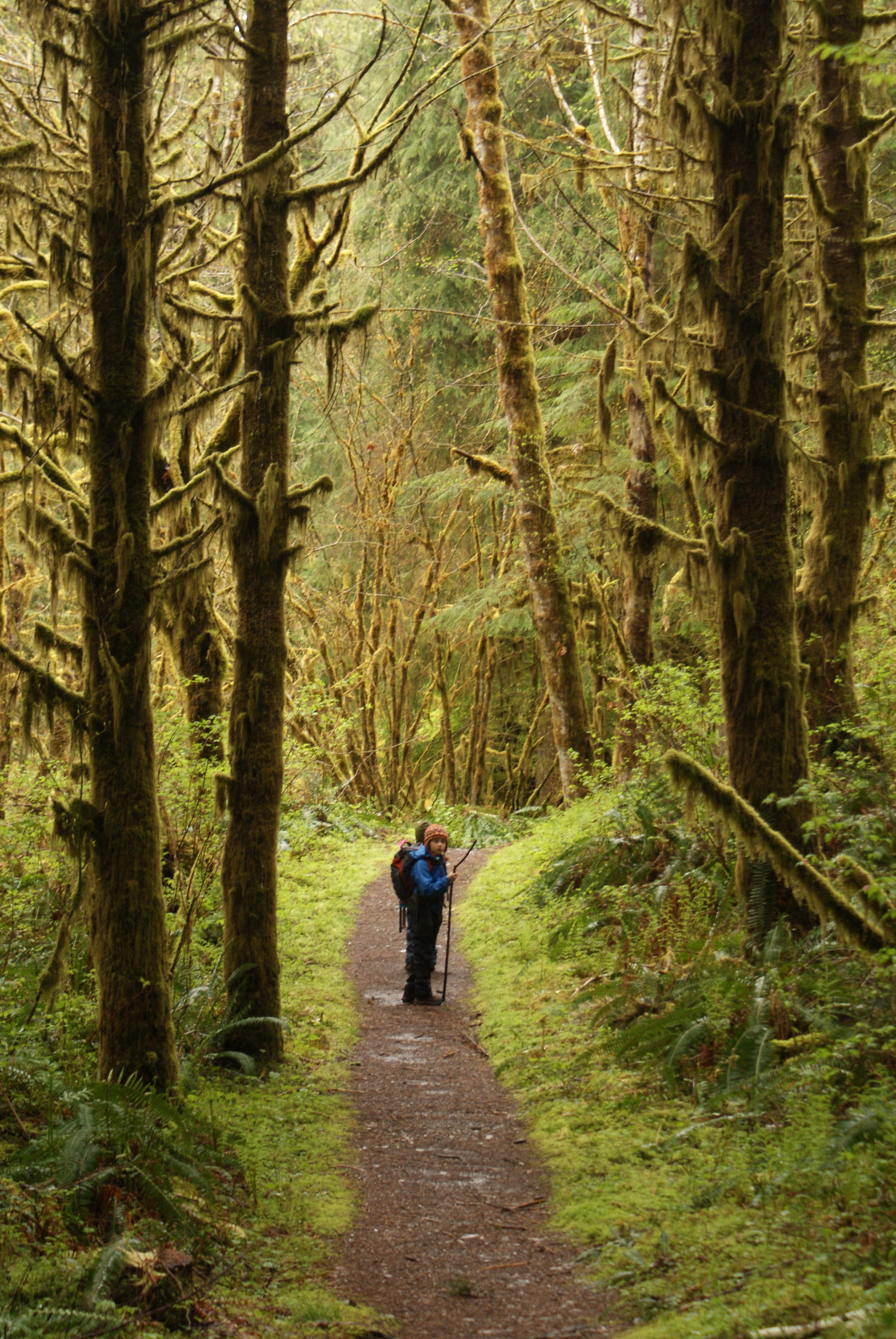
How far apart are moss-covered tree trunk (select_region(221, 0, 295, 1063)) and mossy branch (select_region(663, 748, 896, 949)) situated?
341 centimetres

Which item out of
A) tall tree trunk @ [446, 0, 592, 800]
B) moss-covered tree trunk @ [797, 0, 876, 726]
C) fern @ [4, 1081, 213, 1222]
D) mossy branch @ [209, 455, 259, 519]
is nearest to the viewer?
fern @ [4, 1081, 213, 1222]

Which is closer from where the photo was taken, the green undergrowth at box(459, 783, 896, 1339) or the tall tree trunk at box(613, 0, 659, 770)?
the green undergrowth at box(459, 783, 896, 1339)

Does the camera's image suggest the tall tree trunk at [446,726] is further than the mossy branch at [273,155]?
Yes

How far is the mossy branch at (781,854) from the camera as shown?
219 inches

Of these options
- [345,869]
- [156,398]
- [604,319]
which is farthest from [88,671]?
[604,319]

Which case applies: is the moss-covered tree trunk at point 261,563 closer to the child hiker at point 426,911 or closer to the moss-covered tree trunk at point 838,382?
the child hiker at point 426,911

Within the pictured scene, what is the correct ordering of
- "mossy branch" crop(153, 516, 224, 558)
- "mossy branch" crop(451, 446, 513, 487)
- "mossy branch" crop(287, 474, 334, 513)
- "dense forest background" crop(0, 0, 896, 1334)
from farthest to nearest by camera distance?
"mossy branch" crop(451, 446, 513, 487)
"mossy branch" crop(287, 474, 334, 513)
"mossy branch" crop(153, 516, 224, 558)
"dense forest background" crop(0, 0, 896, 1334)

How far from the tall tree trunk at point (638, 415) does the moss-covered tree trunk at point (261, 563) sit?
6.51 m

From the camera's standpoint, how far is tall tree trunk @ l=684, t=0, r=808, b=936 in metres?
7.48

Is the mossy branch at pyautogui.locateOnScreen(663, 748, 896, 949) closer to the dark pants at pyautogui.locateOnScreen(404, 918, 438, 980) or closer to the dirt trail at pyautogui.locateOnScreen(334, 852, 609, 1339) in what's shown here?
the dirt trail at pyautogui.locateOnScreen(334, 852, 609, 1339)

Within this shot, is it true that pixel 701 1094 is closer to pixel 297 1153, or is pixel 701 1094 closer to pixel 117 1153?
pixel 297 1153

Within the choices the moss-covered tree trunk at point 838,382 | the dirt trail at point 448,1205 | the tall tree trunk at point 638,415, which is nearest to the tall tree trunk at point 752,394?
the moss-covered tree trunk at point 838,382

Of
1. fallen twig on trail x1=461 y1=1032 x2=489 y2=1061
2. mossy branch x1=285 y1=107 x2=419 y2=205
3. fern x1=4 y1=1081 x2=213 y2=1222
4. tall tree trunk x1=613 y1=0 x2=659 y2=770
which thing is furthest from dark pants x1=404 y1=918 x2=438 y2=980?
mossy branch x1=285 y1=107 x2=419 y2=205

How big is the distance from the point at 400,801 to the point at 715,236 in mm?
18672
